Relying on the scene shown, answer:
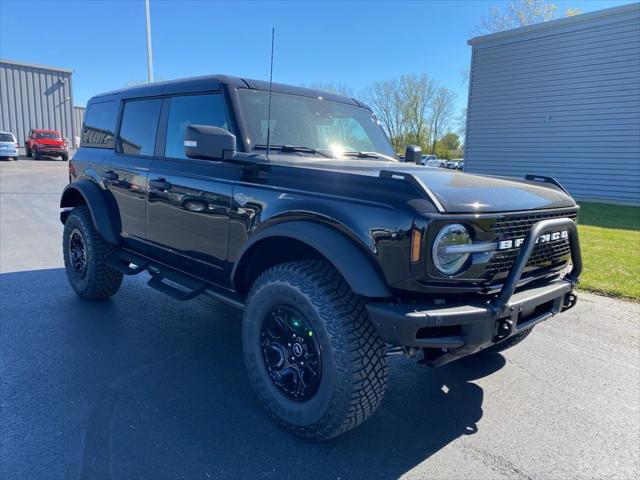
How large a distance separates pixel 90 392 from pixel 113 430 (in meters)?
0.52

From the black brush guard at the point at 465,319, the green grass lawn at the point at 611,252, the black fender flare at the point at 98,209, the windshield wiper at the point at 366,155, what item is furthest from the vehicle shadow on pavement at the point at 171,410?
the green grass lawn at the point at 611,252

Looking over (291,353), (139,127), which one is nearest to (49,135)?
(139,127)

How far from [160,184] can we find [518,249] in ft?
8.65

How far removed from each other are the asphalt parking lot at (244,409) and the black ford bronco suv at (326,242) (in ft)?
0.99

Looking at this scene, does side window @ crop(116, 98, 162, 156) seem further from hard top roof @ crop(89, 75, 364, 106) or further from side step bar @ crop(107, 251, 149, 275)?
side step bar @ crop(107, 251, 149, 275)

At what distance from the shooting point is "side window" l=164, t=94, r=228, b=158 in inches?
131

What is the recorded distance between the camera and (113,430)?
2.58 metres

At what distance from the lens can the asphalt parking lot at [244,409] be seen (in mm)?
2365

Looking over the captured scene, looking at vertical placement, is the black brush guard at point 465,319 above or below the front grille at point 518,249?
below

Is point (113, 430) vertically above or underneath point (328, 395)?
underneath

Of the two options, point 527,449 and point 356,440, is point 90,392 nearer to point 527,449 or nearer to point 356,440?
point 356,440

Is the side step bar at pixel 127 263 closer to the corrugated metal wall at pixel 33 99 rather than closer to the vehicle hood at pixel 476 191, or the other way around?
the vehicle hood at pixel 476 191

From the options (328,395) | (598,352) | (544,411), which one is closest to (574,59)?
(598,352)

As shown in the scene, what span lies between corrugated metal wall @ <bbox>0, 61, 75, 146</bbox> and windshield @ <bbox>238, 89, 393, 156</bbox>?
35895 mm
